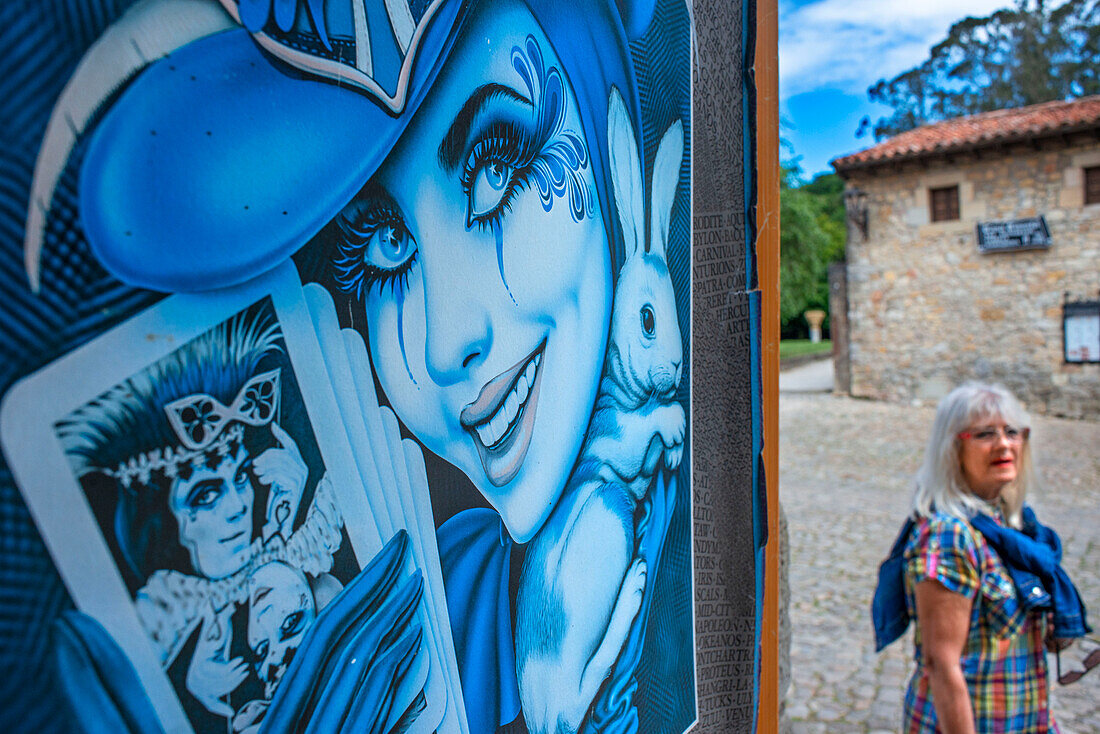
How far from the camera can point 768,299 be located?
1775 millimetres

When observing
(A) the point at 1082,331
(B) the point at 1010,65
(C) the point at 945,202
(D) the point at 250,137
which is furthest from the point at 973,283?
(B) the point at 1010,65

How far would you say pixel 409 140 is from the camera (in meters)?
0.91

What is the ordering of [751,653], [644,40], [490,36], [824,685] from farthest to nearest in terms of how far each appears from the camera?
[824,685] → [751,653] → [644,40] → [490,36]

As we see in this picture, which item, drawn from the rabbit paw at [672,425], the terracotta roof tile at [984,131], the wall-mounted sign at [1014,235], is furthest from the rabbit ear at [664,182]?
the wall-mounted sign at [1014,235]

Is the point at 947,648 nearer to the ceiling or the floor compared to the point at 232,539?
nearer to the floor

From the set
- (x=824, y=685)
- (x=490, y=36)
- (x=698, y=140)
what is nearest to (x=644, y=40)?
(x=698, y=140)

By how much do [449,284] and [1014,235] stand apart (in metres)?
16.1

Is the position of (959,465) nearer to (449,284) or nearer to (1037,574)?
(1037,574)

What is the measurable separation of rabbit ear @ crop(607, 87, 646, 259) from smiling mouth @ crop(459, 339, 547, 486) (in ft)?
1.12

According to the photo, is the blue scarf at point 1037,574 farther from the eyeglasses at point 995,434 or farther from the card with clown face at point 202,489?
the card with clown face at point 202,489

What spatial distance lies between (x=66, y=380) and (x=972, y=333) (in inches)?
656

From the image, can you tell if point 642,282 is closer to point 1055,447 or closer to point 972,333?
point 1055,447

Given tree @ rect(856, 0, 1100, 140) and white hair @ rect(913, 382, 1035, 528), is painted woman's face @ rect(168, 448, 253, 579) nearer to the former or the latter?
white hair @ rect(913, 382, 1035, 528)

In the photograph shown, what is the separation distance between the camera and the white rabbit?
118cm
